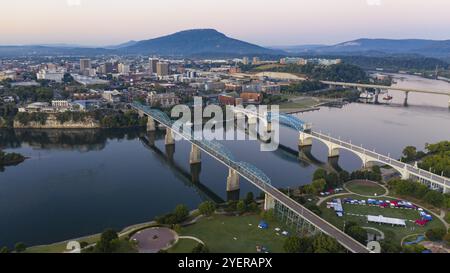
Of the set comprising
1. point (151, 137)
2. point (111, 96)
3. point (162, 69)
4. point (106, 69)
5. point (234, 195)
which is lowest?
point (234, 195)

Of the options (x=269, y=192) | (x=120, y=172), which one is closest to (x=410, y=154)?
(x=269, y=192)

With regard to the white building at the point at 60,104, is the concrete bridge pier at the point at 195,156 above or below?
below

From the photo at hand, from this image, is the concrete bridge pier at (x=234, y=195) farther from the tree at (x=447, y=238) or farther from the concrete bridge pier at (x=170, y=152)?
the tree at (x=447, y=238)

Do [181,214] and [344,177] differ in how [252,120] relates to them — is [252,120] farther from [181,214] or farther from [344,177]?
[181,214]

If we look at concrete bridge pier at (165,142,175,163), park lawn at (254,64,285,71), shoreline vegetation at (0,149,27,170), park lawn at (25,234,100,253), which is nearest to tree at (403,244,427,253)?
park lawn at (25,234,100,253)

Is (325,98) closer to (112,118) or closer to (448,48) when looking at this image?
(112,118)

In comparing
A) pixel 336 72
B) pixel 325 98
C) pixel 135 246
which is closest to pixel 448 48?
pixel 336 72
